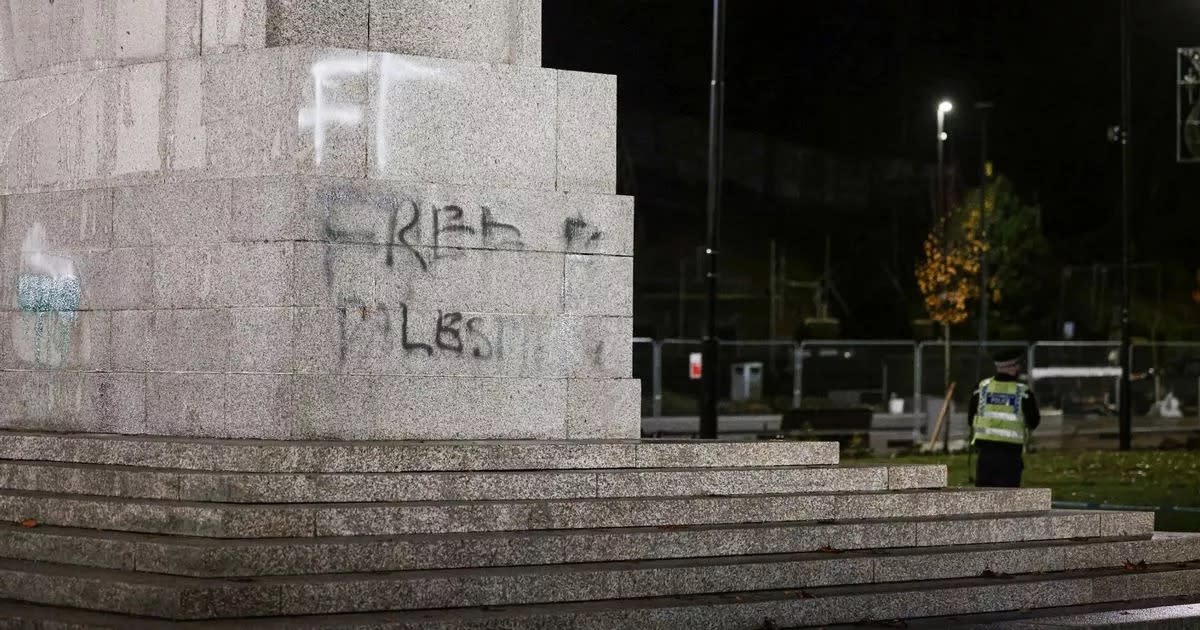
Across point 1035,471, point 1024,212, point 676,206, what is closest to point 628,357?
point 1035,471

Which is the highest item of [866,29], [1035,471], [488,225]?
[866,29]

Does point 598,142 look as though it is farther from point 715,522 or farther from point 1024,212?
point 1024,212

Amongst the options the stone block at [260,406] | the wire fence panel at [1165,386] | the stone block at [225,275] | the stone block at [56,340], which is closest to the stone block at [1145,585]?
the stone block at [260,406]

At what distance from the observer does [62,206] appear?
13211mm

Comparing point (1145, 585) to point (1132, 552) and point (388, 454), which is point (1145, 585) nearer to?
point (1132, 552)

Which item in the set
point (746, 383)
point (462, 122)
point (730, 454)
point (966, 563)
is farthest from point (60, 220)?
point (746, 383)

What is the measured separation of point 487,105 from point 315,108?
1.25 m

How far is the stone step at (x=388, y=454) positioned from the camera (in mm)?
10719

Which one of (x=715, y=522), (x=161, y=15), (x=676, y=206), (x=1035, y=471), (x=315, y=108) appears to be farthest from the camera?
(x=676, y=206)

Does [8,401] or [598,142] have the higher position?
[598,142]

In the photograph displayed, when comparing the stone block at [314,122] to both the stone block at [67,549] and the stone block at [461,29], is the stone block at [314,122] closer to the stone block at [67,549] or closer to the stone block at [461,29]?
the stone block at [461,29]

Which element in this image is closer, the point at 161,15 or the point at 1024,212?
the point at 161,15

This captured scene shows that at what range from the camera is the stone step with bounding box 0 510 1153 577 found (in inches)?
375

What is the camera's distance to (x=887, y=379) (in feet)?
127
